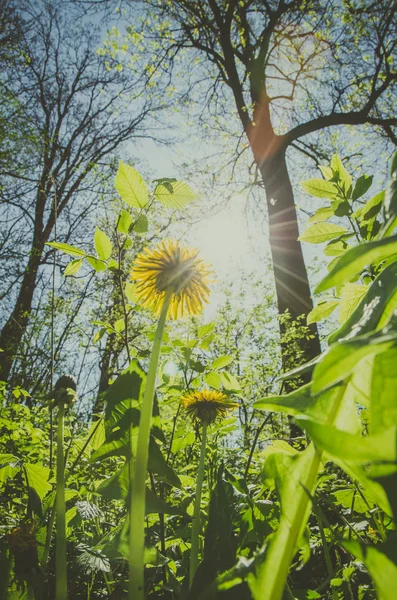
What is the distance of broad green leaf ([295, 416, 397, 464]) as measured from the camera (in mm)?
147

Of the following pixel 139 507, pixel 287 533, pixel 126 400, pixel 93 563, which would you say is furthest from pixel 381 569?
pixel 93 563

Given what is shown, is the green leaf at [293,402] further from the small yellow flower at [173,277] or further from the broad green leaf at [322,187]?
the broad green leaf at [322,187]

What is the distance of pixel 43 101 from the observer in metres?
10.5

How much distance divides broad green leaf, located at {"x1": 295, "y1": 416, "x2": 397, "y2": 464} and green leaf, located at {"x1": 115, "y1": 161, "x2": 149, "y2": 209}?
2.15 feet

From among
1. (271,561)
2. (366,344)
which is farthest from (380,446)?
(271,561)

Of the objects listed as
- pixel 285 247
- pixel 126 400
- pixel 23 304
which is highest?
pixel 23 304

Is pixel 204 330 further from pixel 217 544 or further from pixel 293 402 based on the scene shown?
pixel 293 402

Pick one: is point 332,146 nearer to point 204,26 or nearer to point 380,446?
point 204,26

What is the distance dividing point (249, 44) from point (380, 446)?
10689 millimetres

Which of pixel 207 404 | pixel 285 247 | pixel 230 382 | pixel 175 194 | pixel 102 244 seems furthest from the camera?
pixel 285 247

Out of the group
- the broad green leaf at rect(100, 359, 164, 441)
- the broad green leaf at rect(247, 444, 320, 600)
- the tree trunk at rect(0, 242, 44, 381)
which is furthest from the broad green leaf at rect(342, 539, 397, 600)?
the tree trunk at rect(0, 242, 44, 381)

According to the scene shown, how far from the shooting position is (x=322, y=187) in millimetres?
1025

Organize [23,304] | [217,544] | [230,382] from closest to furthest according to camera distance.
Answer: [217,544]
[230,382]
[23,304]

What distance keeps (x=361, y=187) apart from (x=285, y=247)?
5.15m
